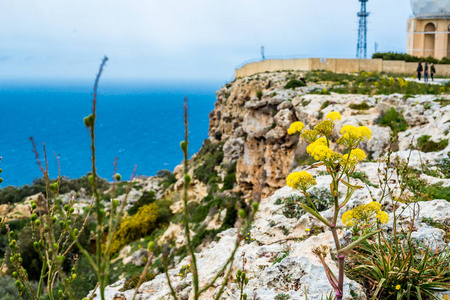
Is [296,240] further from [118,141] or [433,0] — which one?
[118,141]

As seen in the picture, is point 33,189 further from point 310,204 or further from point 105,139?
point 105,139

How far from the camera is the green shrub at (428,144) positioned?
9117 mm

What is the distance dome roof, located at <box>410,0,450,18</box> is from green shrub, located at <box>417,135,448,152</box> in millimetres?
36323

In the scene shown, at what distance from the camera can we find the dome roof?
125ft

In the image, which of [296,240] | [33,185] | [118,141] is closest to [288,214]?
[296,240]

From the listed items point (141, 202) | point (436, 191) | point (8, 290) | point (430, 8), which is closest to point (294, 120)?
point (436, 191)

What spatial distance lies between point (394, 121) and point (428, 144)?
3075mm

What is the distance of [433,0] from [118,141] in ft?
262

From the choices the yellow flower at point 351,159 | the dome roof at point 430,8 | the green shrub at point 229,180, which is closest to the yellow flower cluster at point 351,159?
the yellow flower at point 351,159

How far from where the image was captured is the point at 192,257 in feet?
5.30

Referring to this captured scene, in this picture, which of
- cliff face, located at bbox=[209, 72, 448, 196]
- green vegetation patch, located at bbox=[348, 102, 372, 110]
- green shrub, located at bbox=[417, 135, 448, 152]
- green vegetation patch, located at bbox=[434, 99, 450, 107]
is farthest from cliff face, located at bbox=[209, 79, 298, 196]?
green shrub, located at bbox=[417, 135, 448, 152]

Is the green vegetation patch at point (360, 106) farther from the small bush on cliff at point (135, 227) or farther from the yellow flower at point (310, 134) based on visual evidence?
the small bush on cliff at point (135, 227)

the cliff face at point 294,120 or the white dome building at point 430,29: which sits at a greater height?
the white dome building at point 430,29

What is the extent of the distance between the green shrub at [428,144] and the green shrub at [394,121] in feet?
6.14
